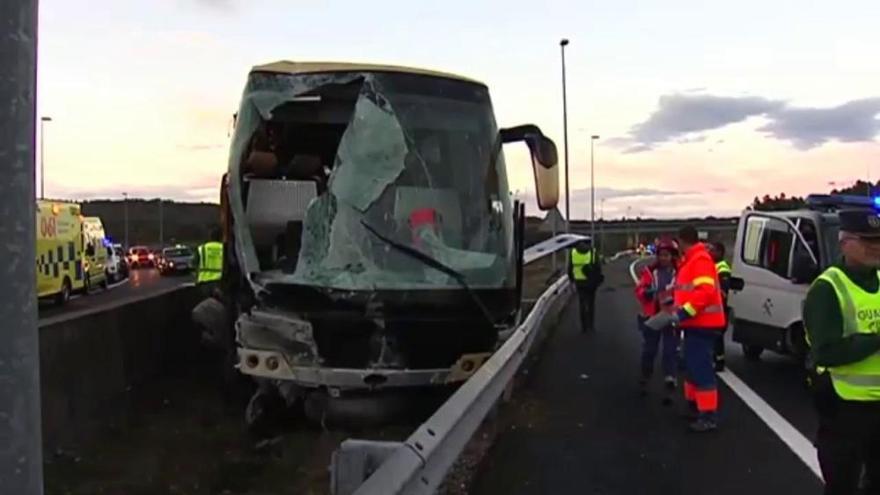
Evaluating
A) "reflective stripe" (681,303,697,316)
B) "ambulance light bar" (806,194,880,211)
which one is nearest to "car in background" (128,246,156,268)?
"ambulance light bar" (806,194,880,211)

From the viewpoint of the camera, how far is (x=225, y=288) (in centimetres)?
987

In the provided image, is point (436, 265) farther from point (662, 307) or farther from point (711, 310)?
point (662, 307)

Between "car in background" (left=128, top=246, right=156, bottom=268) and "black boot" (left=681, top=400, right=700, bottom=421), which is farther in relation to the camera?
"car in background" (left=128, top=246, right=156, bottom=268)

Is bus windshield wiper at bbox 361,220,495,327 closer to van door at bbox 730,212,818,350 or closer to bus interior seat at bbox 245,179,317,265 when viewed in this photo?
bus interior seat at bbox 245,179,317,265

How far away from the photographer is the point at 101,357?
1036cm

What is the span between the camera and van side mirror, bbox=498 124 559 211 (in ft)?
30.7

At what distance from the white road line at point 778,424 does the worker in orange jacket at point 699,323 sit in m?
0.56

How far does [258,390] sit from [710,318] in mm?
3938

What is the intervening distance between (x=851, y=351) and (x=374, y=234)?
485 cm

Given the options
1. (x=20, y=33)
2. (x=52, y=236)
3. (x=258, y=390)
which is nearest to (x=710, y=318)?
(x=258, y=390)

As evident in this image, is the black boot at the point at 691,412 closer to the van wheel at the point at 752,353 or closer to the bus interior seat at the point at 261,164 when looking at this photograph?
the bus interior seat at the point at 261,164

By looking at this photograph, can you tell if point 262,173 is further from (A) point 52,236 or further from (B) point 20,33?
(A) point 52,236

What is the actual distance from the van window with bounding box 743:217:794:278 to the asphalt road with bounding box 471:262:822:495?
131cm

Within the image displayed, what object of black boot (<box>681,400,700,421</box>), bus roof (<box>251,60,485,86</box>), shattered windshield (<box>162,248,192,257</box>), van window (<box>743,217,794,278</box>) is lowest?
black boot (<box>681,400,700,421</box>)
